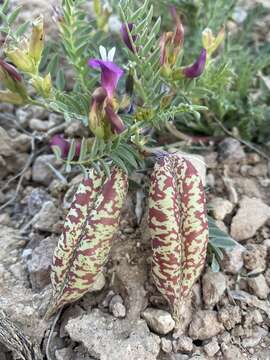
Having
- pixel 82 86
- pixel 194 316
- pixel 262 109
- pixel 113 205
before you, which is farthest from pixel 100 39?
pixel 194 316

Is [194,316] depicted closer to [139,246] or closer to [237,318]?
[237,318]

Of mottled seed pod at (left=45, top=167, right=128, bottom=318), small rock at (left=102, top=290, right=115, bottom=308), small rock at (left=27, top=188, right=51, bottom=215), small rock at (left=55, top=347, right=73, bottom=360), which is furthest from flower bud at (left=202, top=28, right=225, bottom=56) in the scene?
small rock at (left=55, top=347, right=73, bottom=360)

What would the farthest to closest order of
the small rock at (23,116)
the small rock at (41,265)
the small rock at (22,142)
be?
the small rock at (23,116)
the small rock at (22,142)
the small rock at (41,265)

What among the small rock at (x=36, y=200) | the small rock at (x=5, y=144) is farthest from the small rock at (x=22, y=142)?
the small rock at (x=36, y=200)

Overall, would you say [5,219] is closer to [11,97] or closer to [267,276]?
[11,97]

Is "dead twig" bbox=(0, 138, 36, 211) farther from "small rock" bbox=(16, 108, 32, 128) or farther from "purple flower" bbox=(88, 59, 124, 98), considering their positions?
"purple flower" bbox=(88, 59, 124, 98)

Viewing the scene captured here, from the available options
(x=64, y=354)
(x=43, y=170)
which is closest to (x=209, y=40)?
(x=43, y=170)

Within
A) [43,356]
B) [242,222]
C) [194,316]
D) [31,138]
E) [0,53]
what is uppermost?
[0,53]

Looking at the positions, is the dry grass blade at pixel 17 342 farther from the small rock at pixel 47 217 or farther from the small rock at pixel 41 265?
the small rock at pixel 47 217
